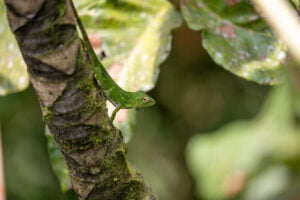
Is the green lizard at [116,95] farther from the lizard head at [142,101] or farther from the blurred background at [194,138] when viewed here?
the blurred background at [194,138]

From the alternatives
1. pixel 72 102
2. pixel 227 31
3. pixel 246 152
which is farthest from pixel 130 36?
pixel 246 152

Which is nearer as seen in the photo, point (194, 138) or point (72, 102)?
point (72, 102)

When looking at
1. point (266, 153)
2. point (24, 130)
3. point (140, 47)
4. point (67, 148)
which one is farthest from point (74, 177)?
point (24, 130)

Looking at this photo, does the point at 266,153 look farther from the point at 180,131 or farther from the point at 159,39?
the point at 159,39

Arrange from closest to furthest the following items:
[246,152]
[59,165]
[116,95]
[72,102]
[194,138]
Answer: [72,102]
[116,95]
[59,165]
[246,152]
[194,138]

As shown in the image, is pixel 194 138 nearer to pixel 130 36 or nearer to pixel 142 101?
pixel 130 36

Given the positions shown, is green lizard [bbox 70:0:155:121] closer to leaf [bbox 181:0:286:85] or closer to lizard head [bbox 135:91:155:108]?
lizard head [bbox 135:91:155:108]
